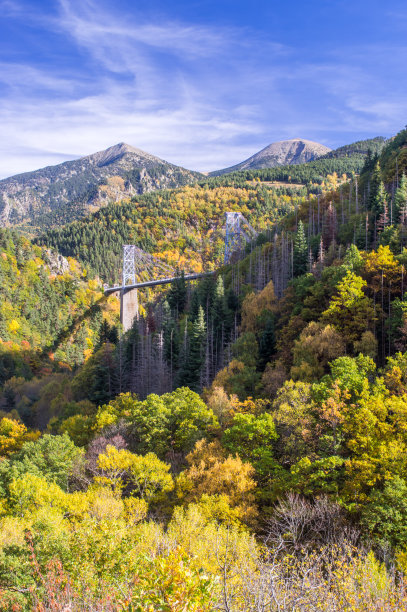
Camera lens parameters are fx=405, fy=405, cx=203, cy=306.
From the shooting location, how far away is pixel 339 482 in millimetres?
22406

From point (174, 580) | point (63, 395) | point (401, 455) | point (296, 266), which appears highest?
point (296, 266)

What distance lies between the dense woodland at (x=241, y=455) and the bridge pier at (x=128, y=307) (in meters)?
27.3

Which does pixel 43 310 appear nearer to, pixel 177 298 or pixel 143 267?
pixel 143 267

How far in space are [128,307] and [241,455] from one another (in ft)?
267

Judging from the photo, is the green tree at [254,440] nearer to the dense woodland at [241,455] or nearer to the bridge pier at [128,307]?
the dense woodland at [241,455]

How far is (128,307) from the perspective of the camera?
104750 millimetres

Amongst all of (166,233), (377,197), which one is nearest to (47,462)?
(377,197)

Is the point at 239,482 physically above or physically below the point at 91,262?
below

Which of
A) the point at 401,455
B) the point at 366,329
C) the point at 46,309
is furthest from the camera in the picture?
the point at 46,309

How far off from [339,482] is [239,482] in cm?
555

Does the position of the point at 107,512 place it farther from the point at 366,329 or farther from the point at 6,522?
the point at 366,329

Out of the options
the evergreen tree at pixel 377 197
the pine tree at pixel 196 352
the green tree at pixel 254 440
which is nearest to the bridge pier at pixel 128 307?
the pine tree at pixel 196 352

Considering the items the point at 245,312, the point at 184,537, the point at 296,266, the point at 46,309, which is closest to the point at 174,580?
the point at 184,537

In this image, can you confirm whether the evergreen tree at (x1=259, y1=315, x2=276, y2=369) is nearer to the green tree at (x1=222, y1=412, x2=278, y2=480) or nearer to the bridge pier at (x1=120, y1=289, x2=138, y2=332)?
the green tree at (x1=222, y1=412, x2=278, y2=480)
